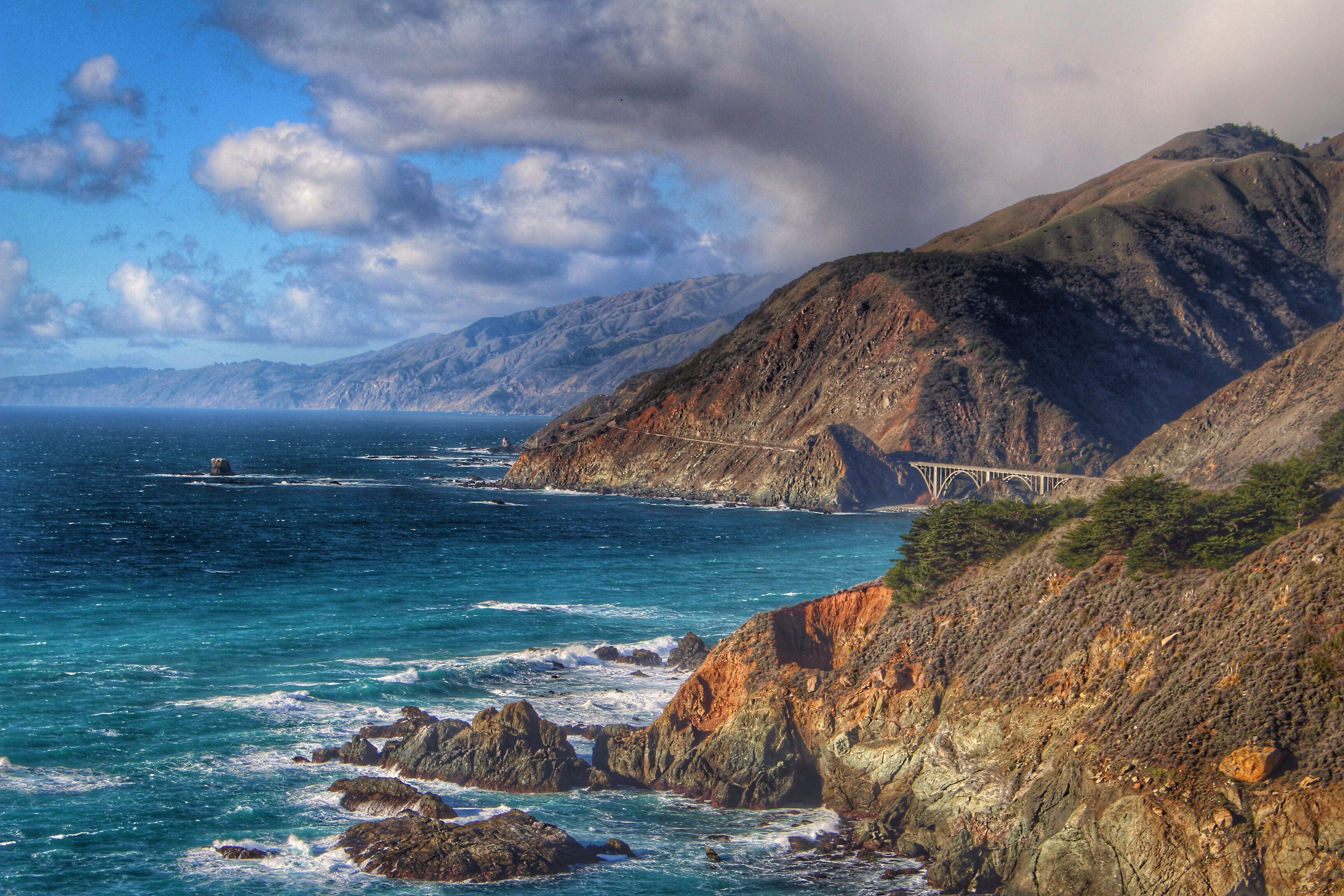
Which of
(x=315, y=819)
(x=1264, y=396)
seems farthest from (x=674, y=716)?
(x=1264, y=396)

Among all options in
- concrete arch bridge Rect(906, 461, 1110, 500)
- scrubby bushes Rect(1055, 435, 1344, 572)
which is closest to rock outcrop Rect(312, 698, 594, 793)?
scrubby bushes Rect(1055, 435, 1344, 572)

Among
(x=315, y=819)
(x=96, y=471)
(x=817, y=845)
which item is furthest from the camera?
(x=96, y=471)

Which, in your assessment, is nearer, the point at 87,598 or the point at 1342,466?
Result: the point at 1342,466

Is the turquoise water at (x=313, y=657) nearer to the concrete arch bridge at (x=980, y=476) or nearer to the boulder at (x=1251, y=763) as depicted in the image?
the boulder at (x=1251, y=763)

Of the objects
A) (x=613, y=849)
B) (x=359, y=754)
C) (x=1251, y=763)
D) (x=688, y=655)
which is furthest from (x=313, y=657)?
(x=1251, y=763)

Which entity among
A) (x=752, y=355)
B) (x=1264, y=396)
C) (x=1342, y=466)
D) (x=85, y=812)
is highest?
(x=752, y=355)

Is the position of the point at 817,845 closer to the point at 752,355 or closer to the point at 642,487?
the point at 642,487

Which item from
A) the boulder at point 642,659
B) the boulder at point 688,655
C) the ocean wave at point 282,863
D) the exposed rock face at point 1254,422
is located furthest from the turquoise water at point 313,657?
the exposed rock face at point 1254,422
